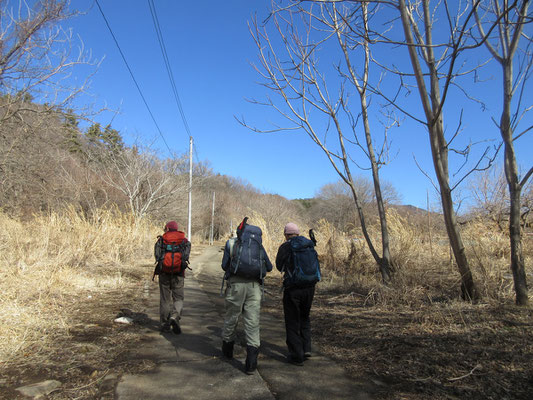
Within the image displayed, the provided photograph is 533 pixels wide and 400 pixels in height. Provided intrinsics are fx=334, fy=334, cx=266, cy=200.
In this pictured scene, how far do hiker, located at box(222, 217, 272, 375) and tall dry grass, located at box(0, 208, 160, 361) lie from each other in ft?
7.64

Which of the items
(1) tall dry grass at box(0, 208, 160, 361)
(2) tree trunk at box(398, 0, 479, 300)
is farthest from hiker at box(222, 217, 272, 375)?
(2) tree trunk at box(398, 0, 479, 300)

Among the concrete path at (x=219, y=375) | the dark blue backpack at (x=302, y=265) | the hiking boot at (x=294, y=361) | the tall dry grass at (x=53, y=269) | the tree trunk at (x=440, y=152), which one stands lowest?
the concrete path at (x=219, y=375)

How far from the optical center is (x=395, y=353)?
3.92 metres

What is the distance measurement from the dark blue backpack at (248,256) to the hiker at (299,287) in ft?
1.07

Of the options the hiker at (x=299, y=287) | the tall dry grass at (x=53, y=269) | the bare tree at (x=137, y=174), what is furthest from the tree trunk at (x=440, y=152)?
the bare tree at (x=137, y=174)

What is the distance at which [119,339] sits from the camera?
4.68 m

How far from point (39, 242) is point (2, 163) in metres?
2.46

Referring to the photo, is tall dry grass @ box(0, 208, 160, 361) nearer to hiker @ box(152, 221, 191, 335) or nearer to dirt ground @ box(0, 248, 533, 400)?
dirt ground @ box(0, 248, 533, 400)

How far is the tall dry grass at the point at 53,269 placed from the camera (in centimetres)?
450

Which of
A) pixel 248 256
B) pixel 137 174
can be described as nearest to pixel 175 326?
pixel 248 256

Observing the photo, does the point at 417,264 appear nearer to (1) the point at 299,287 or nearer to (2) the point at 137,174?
(1) the point at 299,287

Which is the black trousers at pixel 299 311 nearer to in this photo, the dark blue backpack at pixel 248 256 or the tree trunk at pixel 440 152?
the dark blue backpack at pixel 248 256

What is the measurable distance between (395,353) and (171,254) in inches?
137

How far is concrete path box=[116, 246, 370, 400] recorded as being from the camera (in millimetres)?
3158
